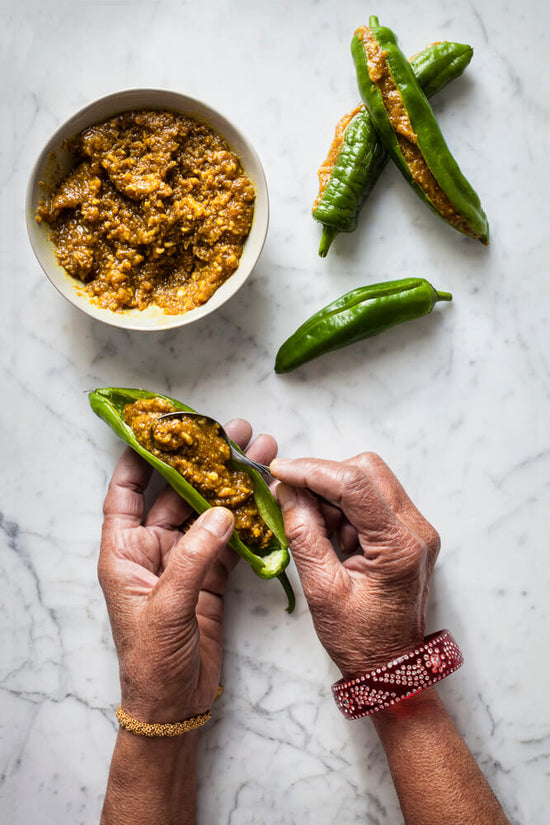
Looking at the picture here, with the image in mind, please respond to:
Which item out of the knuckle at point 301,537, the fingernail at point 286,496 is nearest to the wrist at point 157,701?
the knuckle at point 301,537

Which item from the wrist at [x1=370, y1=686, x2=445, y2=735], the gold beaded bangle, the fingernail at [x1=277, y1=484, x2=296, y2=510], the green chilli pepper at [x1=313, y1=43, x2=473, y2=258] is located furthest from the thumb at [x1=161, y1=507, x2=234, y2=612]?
the green chilli pepper at [x1=313, y1=43, x2=473, y2=258]

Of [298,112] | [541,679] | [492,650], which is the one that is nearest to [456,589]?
[492,650]

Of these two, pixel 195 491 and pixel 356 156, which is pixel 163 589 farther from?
pixel 356 156

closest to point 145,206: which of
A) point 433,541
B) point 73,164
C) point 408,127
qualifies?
point 73,164

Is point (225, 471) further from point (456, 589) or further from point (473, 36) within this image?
point (473, 36)

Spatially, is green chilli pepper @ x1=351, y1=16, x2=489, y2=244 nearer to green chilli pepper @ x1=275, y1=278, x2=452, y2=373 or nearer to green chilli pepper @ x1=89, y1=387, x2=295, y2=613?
green chilli pepper @ x1=275, y1=278, x2=452, y2=373

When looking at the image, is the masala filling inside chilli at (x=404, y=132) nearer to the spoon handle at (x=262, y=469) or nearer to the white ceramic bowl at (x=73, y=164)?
the white ceramic bowl at (x=73, y=164)

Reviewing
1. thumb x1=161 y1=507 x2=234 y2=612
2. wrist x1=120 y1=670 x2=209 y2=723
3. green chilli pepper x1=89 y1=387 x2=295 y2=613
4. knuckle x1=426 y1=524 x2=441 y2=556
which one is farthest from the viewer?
knuckle x1=426 y1=524 x2=441 y2=556
